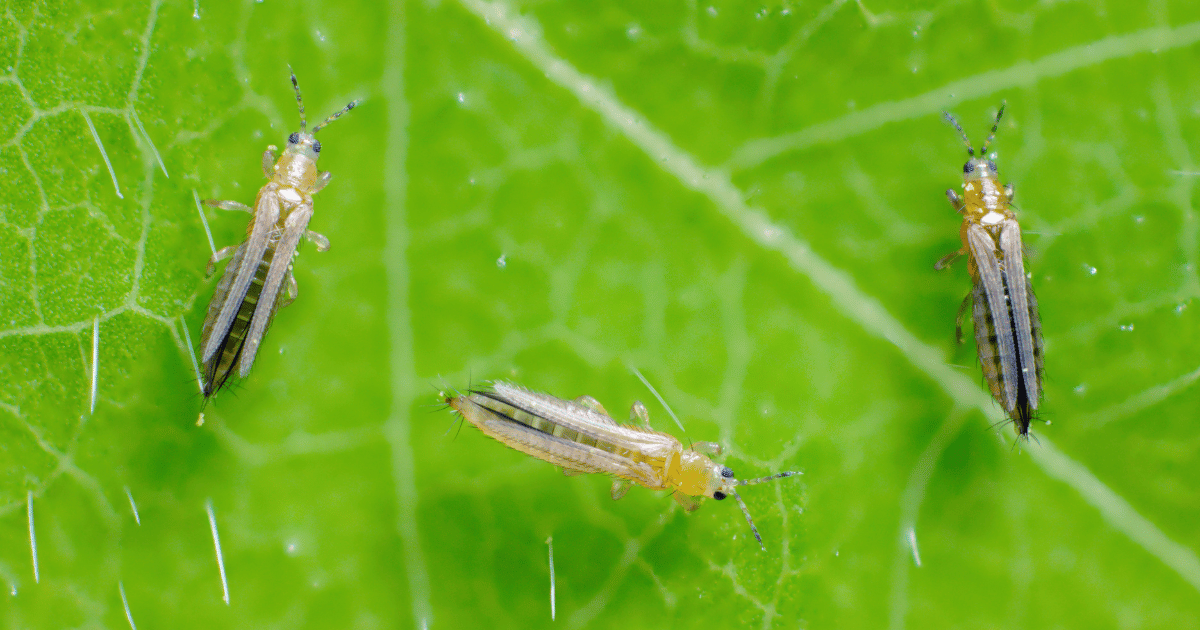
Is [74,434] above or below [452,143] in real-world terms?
below

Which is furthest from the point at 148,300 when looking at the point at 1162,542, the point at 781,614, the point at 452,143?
the point at 1162,542

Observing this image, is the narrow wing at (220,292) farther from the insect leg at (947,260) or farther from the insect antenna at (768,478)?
the insect leg at (947,260)

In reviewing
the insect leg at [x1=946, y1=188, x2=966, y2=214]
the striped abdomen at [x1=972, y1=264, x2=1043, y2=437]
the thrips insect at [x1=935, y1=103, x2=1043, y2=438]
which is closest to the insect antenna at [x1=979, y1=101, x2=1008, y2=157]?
the thrips insect at [x1=935, y1=103, x2=1043, y2=438]

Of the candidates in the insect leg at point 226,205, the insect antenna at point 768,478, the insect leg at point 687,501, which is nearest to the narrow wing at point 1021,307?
the insect antenna at point 768,478

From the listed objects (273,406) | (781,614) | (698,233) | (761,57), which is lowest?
(781,614)

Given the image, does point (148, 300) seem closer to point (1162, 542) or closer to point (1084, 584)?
point (1084, 584)

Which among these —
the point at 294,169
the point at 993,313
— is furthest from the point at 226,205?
the point at 993,313
